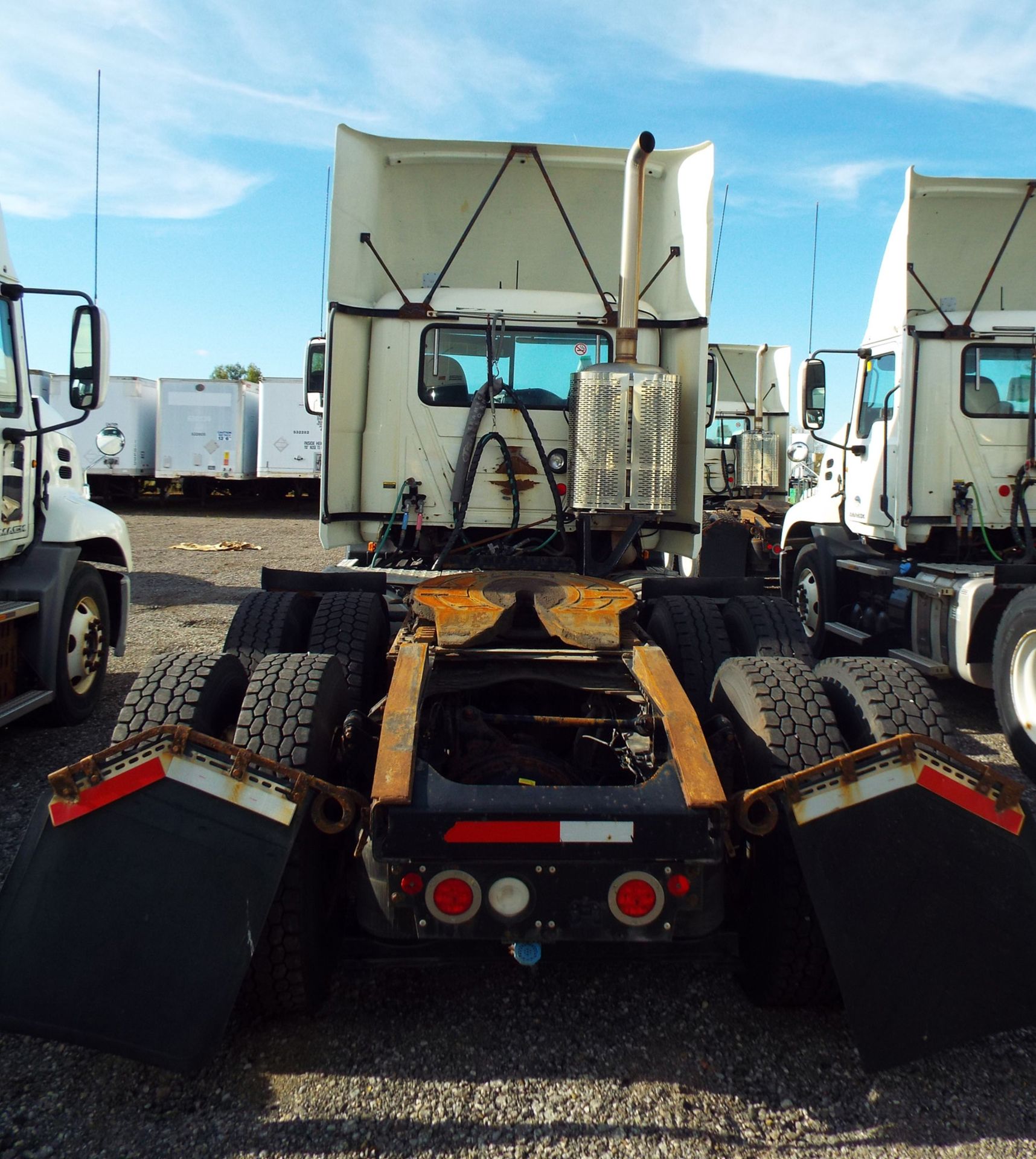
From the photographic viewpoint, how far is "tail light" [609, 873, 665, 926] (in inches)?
101

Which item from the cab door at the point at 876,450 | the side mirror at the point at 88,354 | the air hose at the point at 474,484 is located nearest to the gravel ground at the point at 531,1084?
the air hose at the point at 474,484

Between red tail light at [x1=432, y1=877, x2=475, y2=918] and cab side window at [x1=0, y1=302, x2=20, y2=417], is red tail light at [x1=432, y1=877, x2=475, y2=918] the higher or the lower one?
the lower one

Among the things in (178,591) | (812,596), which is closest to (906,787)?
(812,596)

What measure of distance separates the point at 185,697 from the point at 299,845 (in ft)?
2.20

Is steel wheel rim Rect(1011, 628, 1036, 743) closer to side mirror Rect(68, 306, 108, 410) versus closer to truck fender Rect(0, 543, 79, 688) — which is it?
side mirror Rect(68, 306, 108, 410)

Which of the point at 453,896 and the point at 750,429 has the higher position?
the point at 750,429

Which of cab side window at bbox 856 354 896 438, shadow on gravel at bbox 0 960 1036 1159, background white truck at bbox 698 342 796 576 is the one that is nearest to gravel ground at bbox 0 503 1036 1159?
shadow on gravel at bbox 0 960 1036 1159

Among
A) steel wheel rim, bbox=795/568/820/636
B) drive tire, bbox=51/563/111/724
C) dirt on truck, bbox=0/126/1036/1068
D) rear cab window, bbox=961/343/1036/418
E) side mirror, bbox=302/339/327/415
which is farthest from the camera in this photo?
steel wheel rim, bbox=795/568/820/636

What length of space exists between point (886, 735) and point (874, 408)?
18.1 ft

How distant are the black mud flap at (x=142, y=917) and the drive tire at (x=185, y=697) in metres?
0.47

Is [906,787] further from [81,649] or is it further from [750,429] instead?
[750,429]

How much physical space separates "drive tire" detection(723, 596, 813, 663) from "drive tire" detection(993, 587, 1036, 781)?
1819mm

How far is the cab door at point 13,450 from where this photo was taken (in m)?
5.65

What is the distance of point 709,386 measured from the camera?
21.6 ft
